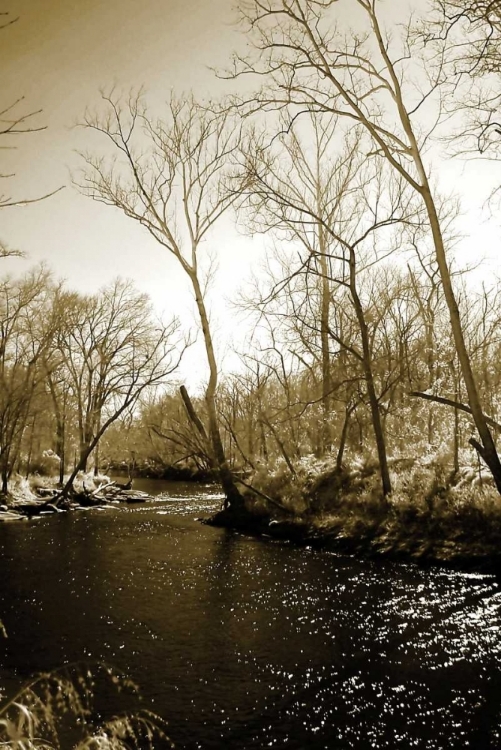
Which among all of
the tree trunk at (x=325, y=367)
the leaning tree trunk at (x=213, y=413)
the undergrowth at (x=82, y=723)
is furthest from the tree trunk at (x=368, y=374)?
the undergrowth at (x=82, y=723)

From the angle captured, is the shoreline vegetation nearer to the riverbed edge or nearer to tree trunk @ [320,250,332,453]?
the riverbed edge

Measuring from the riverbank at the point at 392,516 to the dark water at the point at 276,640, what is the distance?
0.77 m

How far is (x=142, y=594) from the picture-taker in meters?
9.13

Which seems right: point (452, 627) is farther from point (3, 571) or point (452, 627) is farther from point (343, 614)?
point (3, 571)

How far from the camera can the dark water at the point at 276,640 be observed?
16.2 ft

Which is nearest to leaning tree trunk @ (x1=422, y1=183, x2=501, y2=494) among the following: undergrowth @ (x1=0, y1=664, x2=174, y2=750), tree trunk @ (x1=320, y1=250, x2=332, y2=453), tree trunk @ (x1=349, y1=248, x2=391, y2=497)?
tree trunk @ (x1=349, y1=248, x2=391, y2=497)

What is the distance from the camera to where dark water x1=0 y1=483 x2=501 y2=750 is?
493 centimetres

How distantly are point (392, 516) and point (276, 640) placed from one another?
6.52m

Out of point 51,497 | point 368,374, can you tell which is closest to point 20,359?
point 51,497

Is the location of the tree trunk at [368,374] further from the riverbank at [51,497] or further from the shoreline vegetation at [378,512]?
the riverbank at [51,497]

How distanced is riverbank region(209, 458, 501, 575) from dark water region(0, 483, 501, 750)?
77 cm

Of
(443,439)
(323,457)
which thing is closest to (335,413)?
(323,457)

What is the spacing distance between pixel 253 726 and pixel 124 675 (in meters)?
1.81

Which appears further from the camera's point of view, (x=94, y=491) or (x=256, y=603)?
(x=94, y=491)
